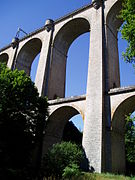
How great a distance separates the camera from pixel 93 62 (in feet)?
49.6

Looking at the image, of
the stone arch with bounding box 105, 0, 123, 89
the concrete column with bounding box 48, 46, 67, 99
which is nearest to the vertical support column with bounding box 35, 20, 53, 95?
the concrete column with bounding box 48, 46, 67, 99

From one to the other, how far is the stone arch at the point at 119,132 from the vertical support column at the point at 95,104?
3.60 ft

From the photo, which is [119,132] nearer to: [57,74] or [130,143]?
[57,74]

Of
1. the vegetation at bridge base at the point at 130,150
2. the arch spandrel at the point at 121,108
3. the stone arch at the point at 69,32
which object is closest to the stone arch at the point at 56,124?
the arch spandrel at the point at 121,108

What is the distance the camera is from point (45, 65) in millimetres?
19047

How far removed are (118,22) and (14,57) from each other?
13.9 metres

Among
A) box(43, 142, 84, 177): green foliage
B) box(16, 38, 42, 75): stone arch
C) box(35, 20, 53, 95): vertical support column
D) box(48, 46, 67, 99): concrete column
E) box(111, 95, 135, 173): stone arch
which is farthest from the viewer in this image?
box(16, 38, 42, 75): stone arch

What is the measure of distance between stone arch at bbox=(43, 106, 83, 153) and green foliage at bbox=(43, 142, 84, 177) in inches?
171

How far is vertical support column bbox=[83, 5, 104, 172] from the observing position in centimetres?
1175

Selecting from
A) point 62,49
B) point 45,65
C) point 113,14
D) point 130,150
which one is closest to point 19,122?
point 45,65

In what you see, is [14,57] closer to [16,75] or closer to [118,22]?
[16,75]

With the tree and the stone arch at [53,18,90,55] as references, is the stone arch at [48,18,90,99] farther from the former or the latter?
the tree

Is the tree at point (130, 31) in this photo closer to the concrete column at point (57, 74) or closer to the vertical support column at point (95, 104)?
the vertical support column at point (95, 104)

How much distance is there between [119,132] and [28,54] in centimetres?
1678
